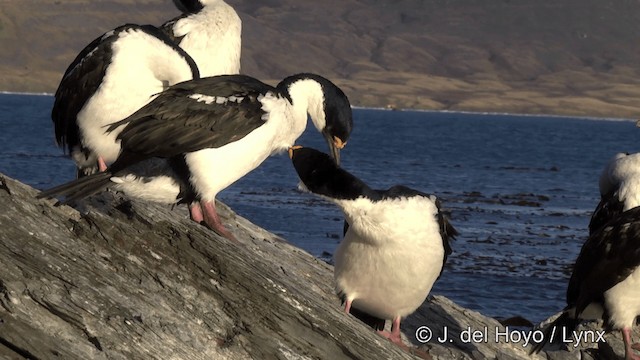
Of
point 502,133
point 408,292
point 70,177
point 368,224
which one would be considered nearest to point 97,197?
point 368,224

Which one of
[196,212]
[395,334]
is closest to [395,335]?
[395,334]

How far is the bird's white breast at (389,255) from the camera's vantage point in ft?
30.6

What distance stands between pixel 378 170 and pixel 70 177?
24.2 m

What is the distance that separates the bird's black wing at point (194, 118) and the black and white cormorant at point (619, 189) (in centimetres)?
565

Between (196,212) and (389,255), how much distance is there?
156 centimetres

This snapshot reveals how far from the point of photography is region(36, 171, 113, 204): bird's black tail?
→ 7.78 metres

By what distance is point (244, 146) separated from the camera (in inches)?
358

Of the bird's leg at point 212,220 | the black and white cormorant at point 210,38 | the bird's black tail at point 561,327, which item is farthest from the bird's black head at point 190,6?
the bird's black tail at point 561,327

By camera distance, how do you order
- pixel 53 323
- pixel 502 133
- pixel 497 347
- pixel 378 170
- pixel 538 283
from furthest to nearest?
pixel 502 133, pixel 378 170, pixel 538 283, pixel 497 347, pixel 53 323

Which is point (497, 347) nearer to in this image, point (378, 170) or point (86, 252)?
point (86, 252)

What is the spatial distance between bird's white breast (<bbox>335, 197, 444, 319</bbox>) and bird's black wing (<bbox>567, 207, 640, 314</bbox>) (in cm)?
199

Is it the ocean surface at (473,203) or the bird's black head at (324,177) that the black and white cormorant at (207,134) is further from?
the ocean surface at (473,203)

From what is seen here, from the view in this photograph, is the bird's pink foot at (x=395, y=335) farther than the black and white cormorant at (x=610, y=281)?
No

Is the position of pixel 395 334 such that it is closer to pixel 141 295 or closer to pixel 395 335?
pixel 395 335
